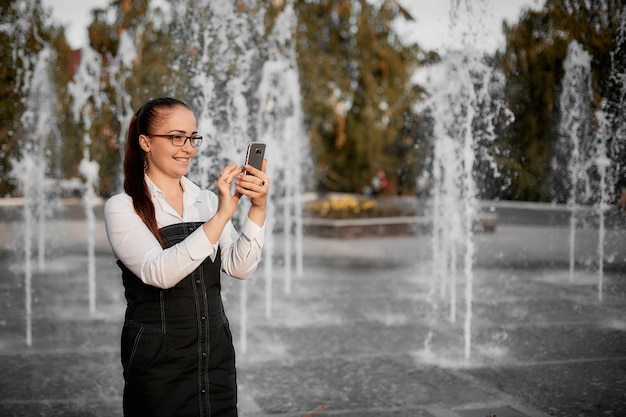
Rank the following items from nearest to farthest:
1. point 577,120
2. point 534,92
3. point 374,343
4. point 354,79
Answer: point 374,343, point 577,120, point 534,92, point 354,79

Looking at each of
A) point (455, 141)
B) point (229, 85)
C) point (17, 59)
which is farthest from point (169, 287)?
point (455, 141)

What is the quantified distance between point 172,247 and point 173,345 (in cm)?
34

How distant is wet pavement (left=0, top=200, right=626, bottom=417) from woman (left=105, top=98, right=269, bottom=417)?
2.11 meters

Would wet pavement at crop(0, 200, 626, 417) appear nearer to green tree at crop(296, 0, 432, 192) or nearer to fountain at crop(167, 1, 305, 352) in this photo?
fountain at crop(167, 1, 305, 352)

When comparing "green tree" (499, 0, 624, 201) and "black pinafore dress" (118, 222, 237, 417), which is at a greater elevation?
"green tree" (499, 0, 624, 201)

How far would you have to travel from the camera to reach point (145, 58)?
19.0m

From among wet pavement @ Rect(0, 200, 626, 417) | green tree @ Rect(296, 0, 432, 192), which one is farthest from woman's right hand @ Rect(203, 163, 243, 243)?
green tree @ Rect(296, 0, 432, 192)

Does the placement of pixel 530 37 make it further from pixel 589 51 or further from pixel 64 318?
pixel 64 318

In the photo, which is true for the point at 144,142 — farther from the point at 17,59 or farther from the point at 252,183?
the point at 17,59

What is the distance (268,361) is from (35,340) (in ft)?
6.71

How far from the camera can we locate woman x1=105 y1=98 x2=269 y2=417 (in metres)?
2.32

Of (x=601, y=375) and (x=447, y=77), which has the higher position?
(x=447, y=77)

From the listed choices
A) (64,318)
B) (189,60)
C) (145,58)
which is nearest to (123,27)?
(145,58)

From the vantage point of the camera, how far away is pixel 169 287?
2.27m
